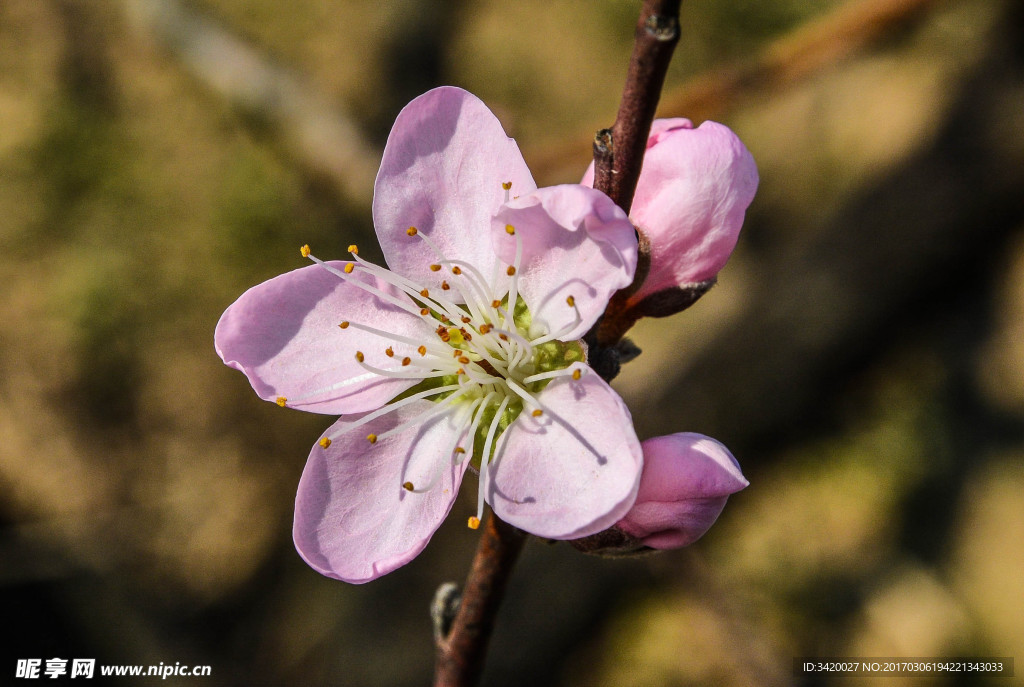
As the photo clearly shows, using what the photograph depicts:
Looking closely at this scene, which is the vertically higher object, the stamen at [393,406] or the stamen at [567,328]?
the stamen at [567,328]

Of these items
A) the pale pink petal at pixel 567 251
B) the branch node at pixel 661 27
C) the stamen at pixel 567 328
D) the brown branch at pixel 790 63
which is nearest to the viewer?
the branch node at pixel 661 27

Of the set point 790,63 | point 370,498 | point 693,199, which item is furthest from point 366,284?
point 790,63

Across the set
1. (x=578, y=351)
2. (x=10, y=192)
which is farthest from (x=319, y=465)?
(x=10, y=192)

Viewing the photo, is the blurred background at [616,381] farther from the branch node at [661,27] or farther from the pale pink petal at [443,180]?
the branch node at [661,27]

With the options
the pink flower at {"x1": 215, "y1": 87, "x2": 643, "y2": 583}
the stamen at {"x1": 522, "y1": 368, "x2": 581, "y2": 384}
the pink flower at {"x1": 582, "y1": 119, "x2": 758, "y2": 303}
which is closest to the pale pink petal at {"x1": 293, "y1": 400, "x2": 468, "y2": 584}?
the pink flower at {"x1": 215, "y1": 87, "x2": 643, "y2": 583}

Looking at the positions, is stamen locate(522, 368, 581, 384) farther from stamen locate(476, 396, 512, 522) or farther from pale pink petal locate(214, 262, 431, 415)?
pale pink petal locate(214, 262, 431, 415)

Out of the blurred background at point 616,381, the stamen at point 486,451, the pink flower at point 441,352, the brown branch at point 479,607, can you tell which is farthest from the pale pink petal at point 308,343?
the blurred background at point 616,381
